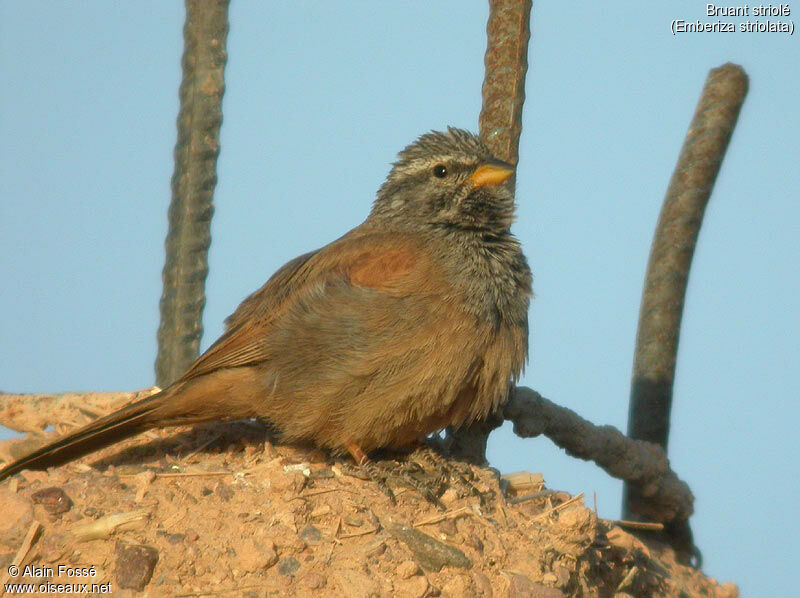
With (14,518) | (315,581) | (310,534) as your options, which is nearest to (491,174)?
(310,534)

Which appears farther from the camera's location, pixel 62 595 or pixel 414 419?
pixel 414 419

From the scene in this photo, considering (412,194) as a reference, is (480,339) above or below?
below

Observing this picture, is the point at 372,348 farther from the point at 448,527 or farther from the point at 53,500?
the point at 53,500

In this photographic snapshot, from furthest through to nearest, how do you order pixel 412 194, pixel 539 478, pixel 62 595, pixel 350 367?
pixel 412 194 < pixel 539 478 < pixel 350 367 < pixel 62 595

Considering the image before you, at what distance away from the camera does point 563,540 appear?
16.2 ft

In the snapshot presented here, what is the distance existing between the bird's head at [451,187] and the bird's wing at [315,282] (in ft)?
0.96

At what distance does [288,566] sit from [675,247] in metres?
3.73

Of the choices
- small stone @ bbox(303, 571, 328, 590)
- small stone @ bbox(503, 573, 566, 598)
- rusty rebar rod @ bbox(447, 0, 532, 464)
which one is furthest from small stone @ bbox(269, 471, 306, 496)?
rusty rebar rod @ bbox(447, 0, 532, 464)

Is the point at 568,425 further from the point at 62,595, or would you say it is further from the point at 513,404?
the point at 62,595

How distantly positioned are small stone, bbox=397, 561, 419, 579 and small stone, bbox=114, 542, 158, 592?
38.9 inches

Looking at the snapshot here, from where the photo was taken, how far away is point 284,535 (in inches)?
180

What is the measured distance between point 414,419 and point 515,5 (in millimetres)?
2634

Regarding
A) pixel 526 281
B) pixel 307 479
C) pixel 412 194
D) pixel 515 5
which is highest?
pixel 515 5

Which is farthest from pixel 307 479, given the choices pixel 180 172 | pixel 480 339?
pixel 180 172
